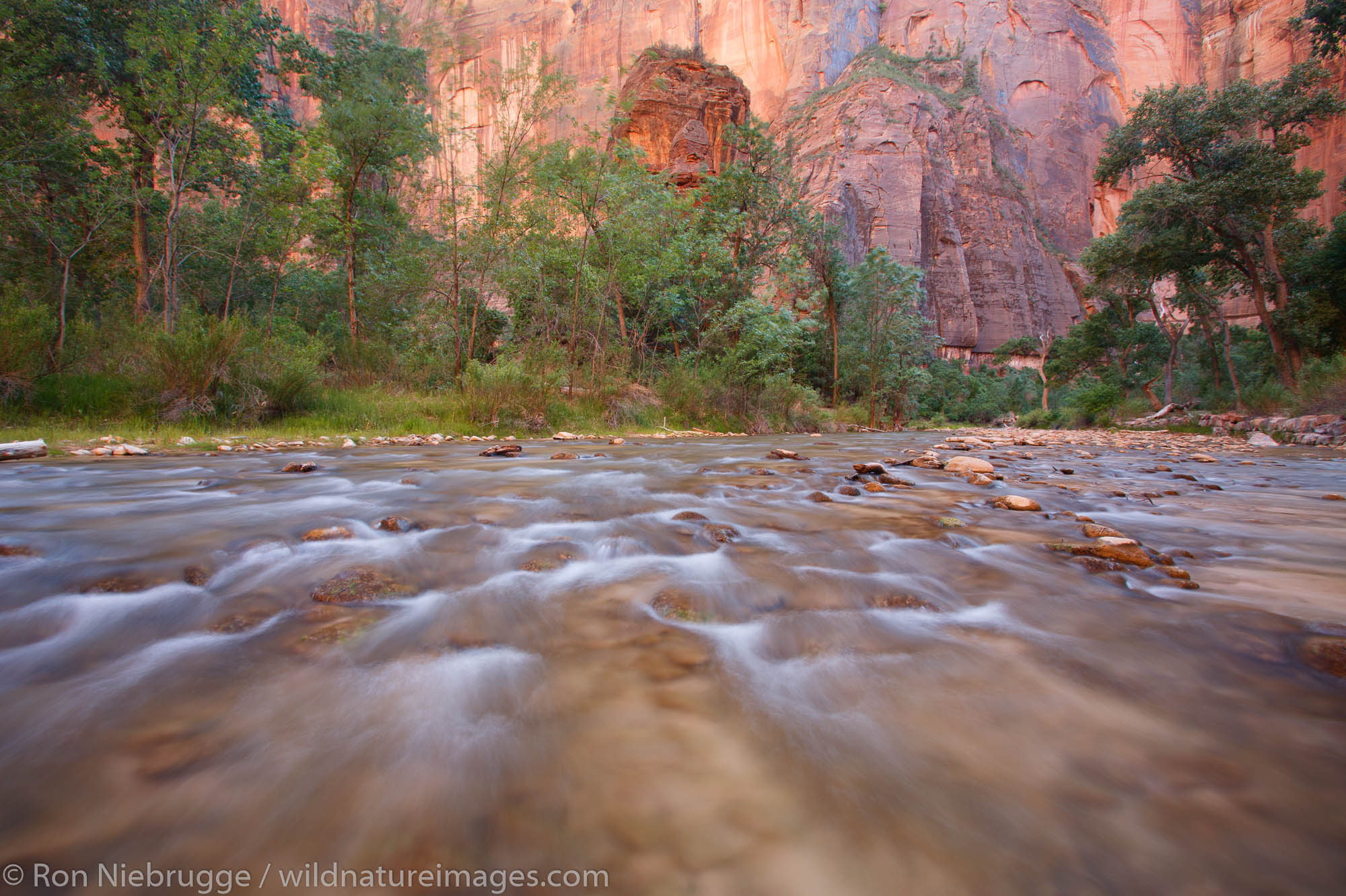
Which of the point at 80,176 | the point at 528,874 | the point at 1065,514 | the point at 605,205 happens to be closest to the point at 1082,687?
the point at 528,874

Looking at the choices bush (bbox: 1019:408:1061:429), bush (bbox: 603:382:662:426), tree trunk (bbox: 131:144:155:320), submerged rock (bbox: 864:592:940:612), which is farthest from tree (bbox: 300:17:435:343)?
bush (bbox: 1019:408:1061:429)

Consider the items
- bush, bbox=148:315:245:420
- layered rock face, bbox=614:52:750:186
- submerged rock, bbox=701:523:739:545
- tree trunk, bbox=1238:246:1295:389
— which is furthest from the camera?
layered rock face, bbox=614:52:750:186

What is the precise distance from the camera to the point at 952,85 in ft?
186

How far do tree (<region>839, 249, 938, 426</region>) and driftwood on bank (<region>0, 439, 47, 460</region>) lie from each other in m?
21.6

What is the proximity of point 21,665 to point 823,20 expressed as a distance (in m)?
71.8

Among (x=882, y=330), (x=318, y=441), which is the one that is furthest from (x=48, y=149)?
(x=882, y=330)

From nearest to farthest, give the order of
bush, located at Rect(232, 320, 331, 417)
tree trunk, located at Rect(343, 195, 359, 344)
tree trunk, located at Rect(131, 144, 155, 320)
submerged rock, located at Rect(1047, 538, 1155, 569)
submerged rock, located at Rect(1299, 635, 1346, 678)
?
submerged rock, located at Rect(1299, 635, 1346, 678)
submerged rock, located at Rect(1047, 538, 1155, 569)
bush, located at Rect(232, 320, 331, 417)
tree trunk, located at Rect(131, 144, 155, 320)
tree trunk, located at Rect(343, 195, 359, 344)

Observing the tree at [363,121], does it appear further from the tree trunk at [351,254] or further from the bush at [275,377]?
the bush at [275,377]

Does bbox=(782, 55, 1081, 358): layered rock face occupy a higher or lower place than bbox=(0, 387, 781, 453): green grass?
higher

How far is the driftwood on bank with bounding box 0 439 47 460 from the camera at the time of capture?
15.1ft

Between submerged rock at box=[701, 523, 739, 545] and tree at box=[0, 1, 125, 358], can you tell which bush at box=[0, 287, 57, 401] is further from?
submerged rock at box=[701, 523, 739, 545]

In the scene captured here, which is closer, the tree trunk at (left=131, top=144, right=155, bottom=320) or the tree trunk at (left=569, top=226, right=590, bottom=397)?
the tree trunk at (left=131, top=144, right=155, bottom=320)

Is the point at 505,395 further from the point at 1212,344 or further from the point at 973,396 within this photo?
the point at 973,396

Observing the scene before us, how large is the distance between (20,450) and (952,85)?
73.0m
